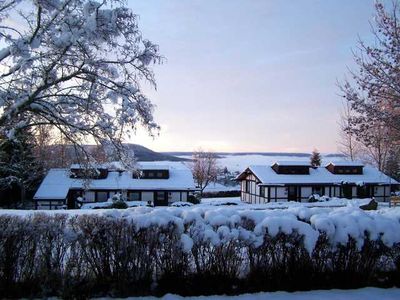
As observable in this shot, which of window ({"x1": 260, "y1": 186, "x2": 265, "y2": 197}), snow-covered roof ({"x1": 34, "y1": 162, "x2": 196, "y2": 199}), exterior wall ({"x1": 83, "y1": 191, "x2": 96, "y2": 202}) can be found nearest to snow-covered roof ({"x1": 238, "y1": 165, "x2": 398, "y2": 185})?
window ({"x1": 260, "y1": 186, "x2": 265, "y2": 197})

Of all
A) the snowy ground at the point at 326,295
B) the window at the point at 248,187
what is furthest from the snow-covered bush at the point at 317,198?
the snowy ground at the point at 326,295

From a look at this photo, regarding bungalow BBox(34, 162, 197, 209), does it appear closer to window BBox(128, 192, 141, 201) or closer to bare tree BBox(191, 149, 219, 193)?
window BBox(128, 192, 141, 201)

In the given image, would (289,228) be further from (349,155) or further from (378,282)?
(349,155)

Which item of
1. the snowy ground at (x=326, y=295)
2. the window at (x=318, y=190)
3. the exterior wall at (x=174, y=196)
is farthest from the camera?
the window at (x=318, y=190)

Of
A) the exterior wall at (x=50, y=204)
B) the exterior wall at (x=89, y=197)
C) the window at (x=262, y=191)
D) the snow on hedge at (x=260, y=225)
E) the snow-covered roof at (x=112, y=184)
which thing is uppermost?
the snow on hedge at (x=260, y=225)

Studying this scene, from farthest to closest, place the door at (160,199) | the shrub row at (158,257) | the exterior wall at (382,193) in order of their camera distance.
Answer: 1. the exterior wall at (382,193)
2. the door at (160,199)
3. the shrub row at (158,257)

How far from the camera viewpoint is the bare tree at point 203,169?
56266 mm

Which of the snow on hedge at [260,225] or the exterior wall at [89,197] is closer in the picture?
the snow on hedge at [260,225]

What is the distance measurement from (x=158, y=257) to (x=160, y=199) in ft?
98.5

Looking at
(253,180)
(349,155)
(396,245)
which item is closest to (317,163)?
(349,155)

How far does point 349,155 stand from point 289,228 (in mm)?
52500

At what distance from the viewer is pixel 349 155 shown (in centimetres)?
5616

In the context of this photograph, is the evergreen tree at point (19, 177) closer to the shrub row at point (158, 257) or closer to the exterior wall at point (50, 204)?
the exterior wall at point (50, 204)

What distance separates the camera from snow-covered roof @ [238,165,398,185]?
1526 inches
